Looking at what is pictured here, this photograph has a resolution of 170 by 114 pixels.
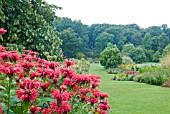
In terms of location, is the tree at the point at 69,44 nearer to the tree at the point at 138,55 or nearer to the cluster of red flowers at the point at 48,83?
the tree at the point at 138,55

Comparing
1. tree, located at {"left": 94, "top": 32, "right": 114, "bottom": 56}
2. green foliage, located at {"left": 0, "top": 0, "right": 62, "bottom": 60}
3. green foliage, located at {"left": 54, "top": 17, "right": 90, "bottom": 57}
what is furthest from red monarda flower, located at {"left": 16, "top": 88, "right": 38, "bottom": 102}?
tree, located at {"left": 94, "top": 32, "right": 114, "bottom": 56}

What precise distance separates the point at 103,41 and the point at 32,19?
46529 millimetres

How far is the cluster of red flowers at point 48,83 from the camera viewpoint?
1.68 metres

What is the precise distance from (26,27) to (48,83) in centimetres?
485

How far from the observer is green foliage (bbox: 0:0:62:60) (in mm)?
6648

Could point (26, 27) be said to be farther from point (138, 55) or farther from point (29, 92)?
point (138, 55)

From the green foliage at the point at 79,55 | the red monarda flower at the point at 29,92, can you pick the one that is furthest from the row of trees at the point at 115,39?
the red monarda flower at the point at 29,92

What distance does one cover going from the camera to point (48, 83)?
2111 mm

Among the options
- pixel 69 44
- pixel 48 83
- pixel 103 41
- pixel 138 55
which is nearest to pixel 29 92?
pixel 48 83

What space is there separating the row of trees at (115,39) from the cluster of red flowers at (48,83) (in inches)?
1514

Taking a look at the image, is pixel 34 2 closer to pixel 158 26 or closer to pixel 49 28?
pixel 49 28

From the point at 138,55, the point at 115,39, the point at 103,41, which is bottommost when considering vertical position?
the point at 138,55

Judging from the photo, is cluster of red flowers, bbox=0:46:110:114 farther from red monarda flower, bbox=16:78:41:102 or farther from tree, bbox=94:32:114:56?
tree, bbox=94:32:114:56

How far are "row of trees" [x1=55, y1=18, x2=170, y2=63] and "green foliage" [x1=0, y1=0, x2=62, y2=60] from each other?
3355 centimetres
